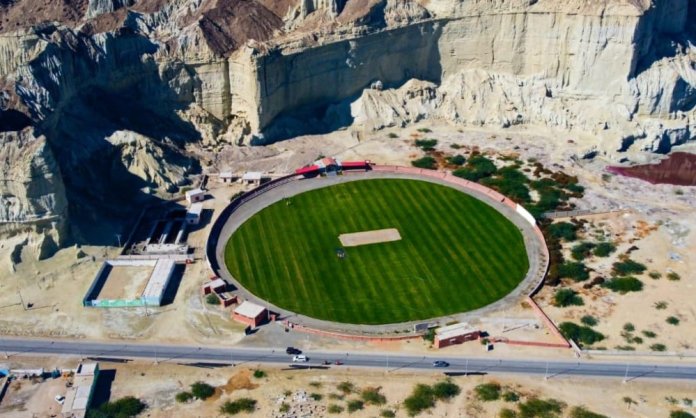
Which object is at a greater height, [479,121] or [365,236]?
[479,121]

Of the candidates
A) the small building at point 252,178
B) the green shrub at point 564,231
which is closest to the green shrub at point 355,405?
the green shrub at point 564,231

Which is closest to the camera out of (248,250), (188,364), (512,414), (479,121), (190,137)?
(512,414)

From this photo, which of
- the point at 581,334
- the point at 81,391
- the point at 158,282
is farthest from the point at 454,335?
the point at 81,391

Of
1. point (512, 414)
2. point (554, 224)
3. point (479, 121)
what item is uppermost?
point (479, 121)

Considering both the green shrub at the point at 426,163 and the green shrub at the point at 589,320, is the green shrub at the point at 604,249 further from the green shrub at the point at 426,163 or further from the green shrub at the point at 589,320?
the green shrub at the point at 426,163

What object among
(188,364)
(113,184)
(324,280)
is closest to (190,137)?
(113,184)

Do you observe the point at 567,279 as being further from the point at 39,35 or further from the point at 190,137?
the point at 39,35

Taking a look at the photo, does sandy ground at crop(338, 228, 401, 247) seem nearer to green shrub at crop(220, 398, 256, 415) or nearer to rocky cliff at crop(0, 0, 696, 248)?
rocky cliff at crop(0, 0, 696, 248)
